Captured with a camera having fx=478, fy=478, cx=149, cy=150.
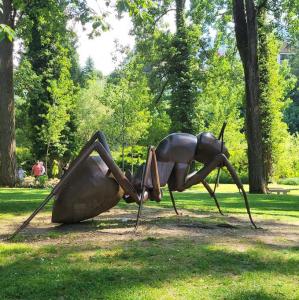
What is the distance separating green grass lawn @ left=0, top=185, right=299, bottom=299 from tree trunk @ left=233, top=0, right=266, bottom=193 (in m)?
12.0

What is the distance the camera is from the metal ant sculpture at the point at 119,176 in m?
6.95

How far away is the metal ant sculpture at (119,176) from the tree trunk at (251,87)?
12448 mm

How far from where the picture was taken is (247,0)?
20.9m

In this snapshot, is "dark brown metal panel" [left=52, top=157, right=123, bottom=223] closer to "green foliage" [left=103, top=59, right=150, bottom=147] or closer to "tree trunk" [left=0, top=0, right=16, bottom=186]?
"tree trunk" [left=0, top=0, right=16, bottom=186]

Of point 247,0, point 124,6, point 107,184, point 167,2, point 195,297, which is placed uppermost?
point 167,2

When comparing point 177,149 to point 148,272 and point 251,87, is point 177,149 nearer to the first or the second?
point 148,272

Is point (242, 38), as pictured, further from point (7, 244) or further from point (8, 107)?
point (7, 244)

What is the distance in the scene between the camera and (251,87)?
20.3 m

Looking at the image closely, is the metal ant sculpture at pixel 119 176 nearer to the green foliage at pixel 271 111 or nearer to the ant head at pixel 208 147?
the ant head at pixel 208 147

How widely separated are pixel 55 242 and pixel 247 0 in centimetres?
1738

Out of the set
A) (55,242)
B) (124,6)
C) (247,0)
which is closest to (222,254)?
(55,242)

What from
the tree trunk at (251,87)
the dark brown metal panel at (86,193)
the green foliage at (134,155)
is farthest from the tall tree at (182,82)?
the dark brown metal panel at (86,193)

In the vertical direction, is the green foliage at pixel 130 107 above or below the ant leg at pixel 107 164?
above

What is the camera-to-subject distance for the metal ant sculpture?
695 cm
